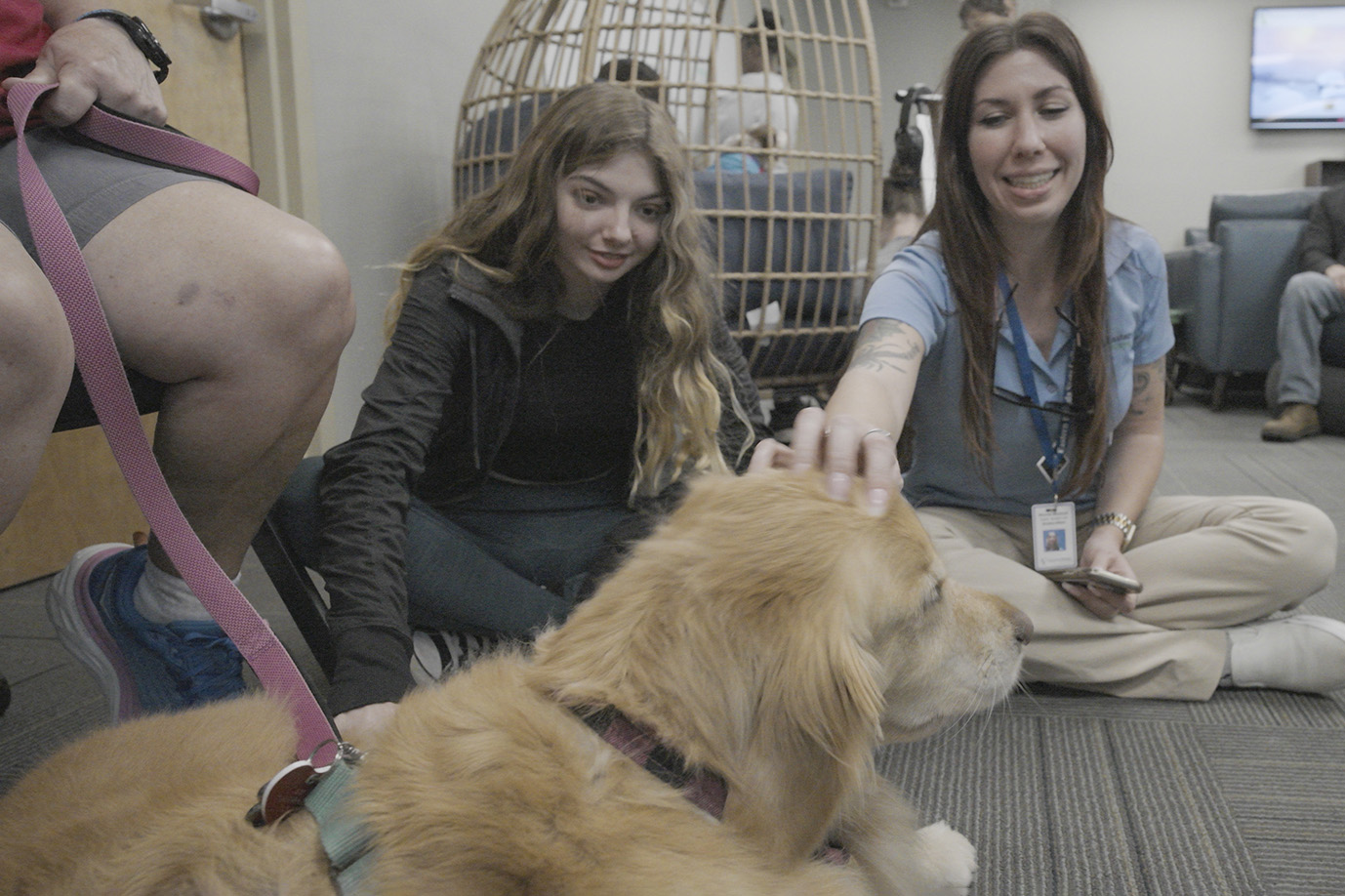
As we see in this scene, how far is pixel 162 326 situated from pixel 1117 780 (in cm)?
140

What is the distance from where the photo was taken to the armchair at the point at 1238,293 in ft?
18.3

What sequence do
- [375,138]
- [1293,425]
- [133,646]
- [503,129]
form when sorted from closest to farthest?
1. [133,646]
2. [503,129]
3. [375,138]
4. [1293,425]

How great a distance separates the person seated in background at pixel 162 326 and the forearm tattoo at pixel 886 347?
839mm

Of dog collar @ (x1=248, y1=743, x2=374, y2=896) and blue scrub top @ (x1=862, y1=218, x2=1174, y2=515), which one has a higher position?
blue scrub top @ (x1=862, y1=218, x2=1174, y2=515)

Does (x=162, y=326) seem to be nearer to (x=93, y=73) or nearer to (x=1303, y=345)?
(x=93, y=73)

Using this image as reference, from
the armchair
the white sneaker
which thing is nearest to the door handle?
the white sneaker

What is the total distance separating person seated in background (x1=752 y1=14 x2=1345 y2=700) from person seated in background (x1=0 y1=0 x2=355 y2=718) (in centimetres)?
91

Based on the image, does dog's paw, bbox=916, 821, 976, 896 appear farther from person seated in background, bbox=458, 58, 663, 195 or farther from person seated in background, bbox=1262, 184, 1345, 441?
person seated in background, bbox=1262, 184, 1345, 441

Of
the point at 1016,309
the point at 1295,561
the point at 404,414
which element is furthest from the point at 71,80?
the point at 1295,561

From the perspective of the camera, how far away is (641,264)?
1.77 metres

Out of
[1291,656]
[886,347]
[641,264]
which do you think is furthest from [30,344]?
[1291,656]

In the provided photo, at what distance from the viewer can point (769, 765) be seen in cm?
80

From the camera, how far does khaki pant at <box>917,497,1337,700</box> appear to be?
5.70 feet

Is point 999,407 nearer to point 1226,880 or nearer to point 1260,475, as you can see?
point 1226,880
